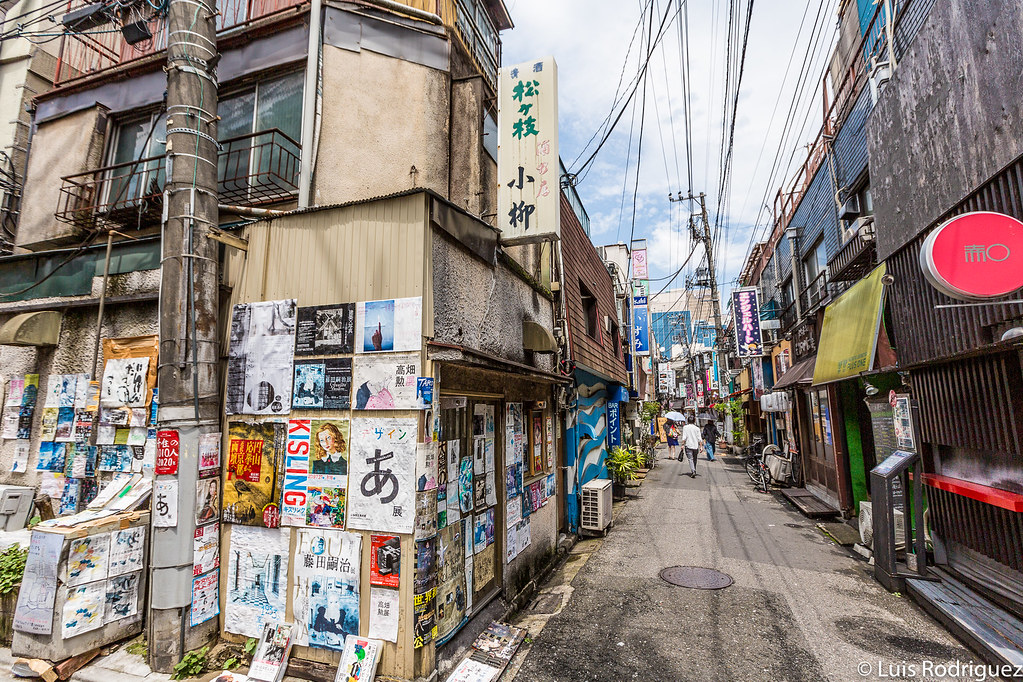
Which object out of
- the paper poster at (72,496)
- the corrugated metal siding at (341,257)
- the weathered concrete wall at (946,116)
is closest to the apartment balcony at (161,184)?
the corrugated metal siding at (341,257)

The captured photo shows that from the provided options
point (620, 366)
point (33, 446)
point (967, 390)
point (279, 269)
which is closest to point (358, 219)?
point (279, 269)

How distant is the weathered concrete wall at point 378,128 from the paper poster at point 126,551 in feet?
14.3

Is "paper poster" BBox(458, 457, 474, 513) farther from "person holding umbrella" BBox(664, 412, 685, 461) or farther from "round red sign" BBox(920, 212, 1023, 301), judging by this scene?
"person holding umbrella" BBox(664, 412, 685, 461)

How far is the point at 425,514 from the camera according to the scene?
14.5 ft

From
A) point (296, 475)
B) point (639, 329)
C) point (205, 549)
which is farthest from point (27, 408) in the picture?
point (639, 329)

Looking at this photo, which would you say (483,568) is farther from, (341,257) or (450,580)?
(341,257)

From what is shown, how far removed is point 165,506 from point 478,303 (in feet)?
12.7

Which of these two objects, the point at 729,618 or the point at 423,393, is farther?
the point at 729,618

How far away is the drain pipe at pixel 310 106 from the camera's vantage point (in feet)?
20.3

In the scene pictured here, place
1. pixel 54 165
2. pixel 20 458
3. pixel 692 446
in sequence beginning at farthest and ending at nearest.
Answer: pixel 692 446, pixel 54 165, pixel 20 458

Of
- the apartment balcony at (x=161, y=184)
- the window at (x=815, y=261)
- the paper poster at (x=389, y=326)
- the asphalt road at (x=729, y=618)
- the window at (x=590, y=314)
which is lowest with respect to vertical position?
the asphalt road at (x=729, y=618)

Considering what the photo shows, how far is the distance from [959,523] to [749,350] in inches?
468

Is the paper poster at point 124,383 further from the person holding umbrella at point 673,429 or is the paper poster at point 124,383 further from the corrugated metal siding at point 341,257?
the person holding umbrella at point 673,429

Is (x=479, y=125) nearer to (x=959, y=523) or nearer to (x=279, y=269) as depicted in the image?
(x=279, y=269)
